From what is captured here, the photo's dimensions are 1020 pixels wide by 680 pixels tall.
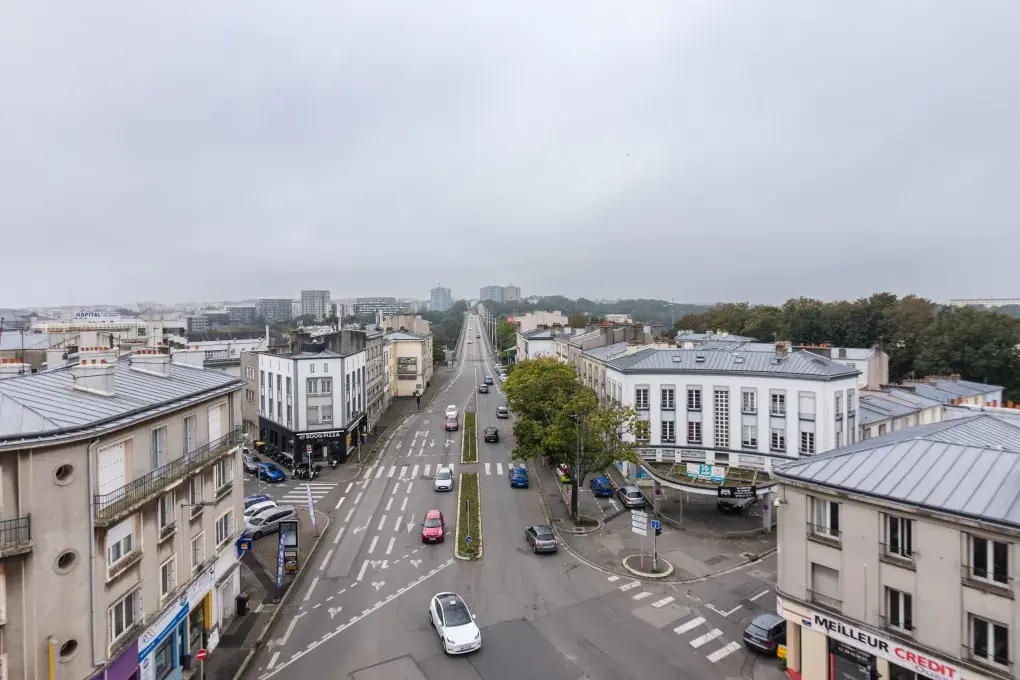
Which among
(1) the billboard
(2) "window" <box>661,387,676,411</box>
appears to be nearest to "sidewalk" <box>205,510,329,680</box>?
(2) "window" <box>661,387,676,411</box>

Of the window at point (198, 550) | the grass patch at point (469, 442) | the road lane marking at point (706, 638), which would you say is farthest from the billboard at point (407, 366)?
the road lane marking at point (706, 638)

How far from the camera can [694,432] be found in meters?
42.5

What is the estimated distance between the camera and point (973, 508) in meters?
16.2

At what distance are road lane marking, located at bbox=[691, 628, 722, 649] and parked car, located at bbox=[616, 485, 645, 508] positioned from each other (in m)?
16.6

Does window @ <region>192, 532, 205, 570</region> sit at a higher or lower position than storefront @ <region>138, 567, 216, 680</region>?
higher

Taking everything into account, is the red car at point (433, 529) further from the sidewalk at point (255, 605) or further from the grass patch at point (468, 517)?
the sidewalk at point (255, 605)

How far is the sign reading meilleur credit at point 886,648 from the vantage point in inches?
651

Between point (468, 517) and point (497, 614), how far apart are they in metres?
12.3

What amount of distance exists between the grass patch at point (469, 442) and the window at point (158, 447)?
3505 centimetres

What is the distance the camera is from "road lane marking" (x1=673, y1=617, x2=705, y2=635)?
79.2 ft

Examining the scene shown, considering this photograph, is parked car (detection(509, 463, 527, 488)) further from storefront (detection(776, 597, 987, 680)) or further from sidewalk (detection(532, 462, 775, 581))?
storefront (detection(776, 597, 987, 680))

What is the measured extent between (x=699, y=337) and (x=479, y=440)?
32.0 metres

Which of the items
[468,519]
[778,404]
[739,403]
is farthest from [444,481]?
[778,404]

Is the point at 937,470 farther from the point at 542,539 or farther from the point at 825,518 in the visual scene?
the point at 542,539
